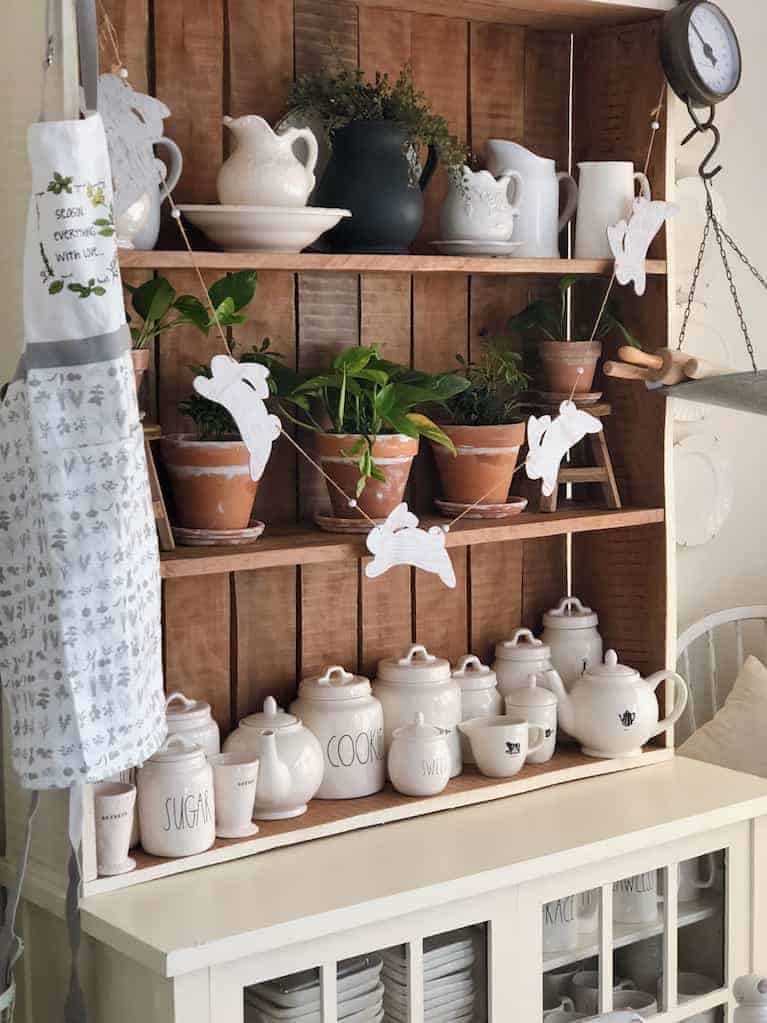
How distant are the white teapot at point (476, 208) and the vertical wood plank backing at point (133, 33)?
1.58 feet

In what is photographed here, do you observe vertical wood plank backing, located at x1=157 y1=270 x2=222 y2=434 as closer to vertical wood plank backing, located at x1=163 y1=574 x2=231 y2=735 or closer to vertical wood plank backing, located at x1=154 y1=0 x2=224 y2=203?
vertical wood plank backing, located at x1=154 y1=0 x2=224 y2=203

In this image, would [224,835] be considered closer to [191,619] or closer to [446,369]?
[191,619]

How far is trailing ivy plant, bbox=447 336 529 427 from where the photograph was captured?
2332 mm

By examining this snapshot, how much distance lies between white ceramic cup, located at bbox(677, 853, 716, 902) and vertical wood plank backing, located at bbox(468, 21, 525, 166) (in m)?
1.17

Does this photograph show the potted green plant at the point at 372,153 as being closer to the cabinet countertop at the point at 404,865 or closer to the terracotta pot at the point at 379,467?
the terracotta pot at the point at 379,467

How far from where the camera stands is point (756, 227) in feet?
10.6

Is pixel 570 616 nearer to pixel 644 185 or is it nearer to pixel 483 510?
pixel 483 510

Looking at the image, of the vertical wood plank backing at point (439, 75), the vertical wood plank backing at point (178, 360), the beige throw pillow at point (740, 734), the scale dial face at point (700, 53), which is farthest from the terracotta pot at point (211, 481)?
the beige throw pillow at point (740, 734)

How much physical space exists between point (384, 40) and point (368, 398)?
1.97ft

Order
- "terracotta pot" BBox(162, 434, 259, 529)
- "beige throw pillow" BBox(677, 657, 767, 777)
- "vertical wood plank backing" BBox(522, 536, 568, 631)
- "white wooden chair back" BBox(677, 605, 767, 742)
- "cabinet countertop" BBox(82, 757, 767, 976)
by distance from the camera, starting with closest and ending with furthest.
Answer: "cabinet countertop" BBox(82, 757, 767, 976), "terracotta pot" BBox(162, 434, 259, 529), "vertical wood plank backing" BBox(522, 536, 568, 631), "beige throw pillow" BBox(677, 657, 767, 777), "white wooden chair back" BBox(677, 605, 767, 742)

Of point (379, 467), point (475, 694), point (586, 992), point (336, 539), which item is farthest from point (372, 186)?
point (586, 992)

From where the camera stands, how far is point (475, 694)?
7.88 ft

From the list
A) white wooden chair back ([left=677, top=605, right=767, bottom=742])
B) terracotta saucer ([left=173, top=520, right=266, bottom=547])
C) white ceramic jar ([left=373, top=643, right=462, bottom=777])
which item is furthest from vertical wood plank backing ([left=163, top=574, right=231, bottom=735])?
white wooden chair back ([left=677, top=605, right=767, bottom=742])

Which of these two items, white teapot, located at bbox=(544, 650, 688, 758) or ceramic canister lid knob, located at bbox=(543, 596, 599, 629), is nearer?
white teapot, located at bbox=(544, 650, 688, 758)
